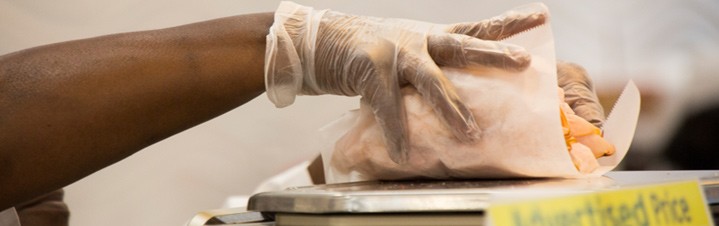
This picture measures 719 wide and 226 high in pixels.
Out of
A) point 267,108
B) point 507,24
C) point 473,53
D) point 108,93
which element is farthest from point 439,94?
point 267,108

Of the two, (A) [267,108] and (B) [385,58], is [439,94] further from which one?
(A) [267,108]

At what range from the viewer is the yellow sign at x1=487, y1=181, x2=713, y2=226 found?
599mm

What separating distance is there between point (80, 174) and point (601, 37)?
222cm

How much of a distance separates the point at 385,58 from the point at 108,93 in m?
0.43

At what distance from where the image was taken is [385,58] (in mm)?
1247

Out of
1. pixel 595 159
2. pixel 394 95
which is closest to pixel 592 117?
pixel 595 159

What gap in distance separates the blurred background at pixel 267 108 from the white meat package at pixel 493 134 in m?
1.40

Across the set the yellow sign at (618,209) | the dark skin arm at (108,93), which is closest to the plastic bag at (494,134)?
the dark skin arm at (108,93)

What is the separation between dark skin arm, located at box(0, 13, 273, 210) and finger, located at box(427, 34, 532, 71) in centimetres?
30

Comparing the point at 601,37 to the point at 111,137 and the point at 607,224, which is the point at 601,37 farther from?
the point at 607,224

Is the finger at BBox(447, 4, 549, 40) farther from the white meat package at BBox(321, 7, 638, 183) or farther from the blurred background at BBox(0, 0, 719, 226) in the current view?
the blurred background at BBox(0, 0, 719, 226)

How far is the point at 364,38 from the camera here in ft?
4.23

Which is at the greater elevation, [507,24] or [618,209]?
[507,24]

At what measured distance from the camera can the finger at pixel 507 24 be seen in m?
1.24
